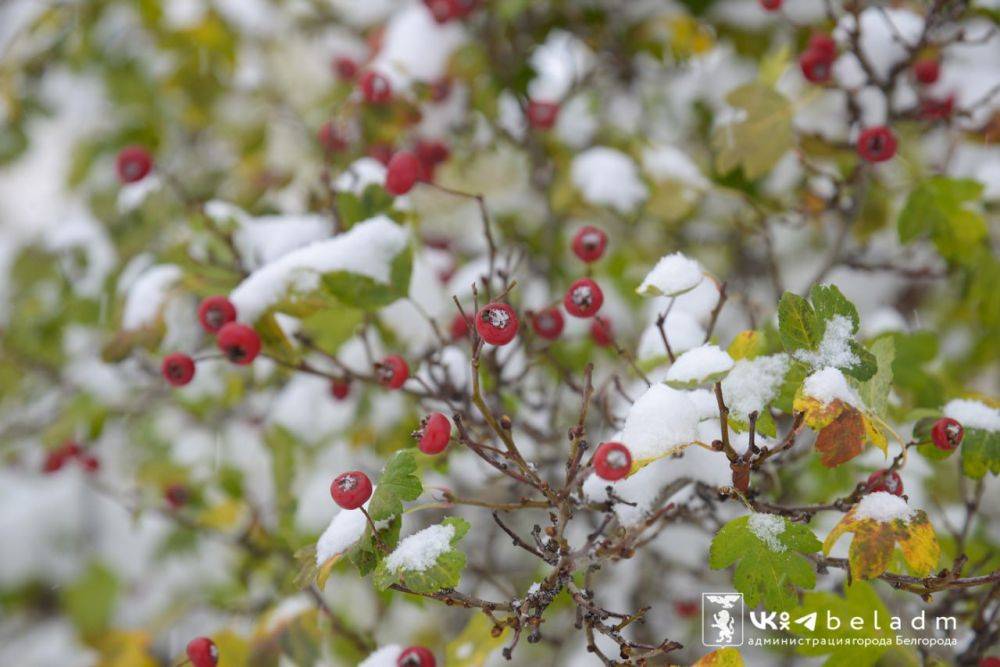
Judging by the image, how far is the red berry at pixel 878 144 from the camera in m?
1.60

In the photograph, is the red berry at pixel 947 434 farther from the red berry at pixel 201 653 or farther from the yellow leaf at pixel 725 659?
the red berry at pixel 201 653

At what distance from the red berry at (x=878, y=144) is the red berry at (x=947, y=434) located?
0.61 metres

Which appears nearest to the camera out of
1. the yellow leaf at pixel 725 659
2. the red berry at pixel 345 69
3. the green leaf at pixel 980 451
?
the yellow leaf at pixel 725 659

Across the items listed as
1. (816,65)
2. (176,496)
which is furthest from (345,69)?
(816,65)

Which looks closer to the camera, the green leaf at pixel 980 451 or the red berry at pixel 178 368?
the green leaf at pixel 980 451

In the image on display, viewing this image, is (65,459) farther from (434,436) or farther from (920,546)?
(920,546)

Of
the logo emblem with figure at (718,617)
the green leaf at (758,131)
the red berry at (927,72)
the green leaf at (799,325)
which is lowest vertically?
the logo emblem with figure at (718,617)

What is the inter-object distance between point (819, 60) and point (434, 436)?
1.27m

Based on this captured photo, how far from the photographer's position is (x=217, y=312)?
151 centimetres

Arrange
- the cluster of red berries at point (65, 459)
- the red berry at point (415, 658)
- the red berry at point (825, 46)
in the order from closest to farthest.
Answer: the red berry at point (415, 658), the red berry at point (825, 46), the cluster of red berries at point (65, 459)

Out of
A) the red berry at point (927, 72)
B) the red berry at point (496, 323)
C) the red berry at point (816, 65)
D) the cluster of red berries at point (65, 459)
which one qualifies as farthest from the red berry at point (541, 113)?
the cluster of red berries at point (65, 459)

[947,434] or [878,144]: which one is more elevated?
[878,144]

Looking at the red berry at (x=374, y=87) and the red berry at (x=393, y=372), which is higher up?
the red berry at (x=374, y=87)

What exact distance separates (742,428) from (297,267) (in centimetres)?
88
